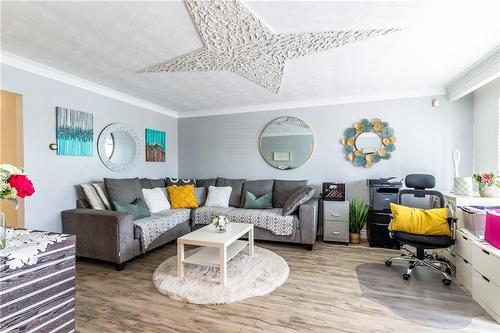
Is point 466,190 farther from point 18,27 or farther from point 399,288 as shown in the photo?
point 18,27

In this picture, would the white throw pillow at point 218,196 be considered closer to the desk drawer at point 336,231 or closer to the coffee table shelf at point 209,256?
the coffee table shelf at point 209,256

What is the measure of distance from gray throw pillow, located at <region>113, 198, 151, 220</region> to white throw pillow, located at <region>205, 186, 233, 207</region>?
112 centimetres

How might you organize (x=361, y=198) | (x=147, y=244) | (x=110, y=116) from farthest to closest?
1. (x=361, y=198)
2. (x=110, y=116)
3. (x=147, y=244)

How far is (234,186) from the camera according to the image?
4.52 m

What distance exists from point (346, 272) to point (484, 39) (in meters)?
2.62

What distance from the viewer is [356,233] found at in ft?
12.4

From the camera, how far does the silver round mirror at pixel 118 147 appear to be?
3.63 metres

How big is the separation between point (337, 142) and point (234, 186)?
6.52ft

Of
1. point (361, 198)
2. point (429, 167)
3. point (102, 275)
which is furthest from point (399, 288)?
point (102, 275)

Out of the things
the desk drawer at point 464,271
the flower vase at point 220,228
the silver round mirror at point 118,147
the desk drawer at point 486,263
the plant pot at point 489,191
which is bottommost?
the desk drawer at point 464,271

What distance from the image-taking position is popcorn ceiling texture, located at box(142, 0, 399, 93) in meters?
1.82

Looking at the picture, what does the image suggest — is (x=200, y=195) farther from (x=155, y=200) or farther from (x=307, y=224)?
(x=307, y=224)

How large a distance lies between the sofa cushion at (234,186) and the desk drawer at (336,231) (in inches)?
60.5

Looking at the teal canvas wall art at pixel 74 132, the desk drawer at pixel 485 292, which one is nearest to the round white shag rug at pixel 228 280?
the desk drawer at pixel 485 292
